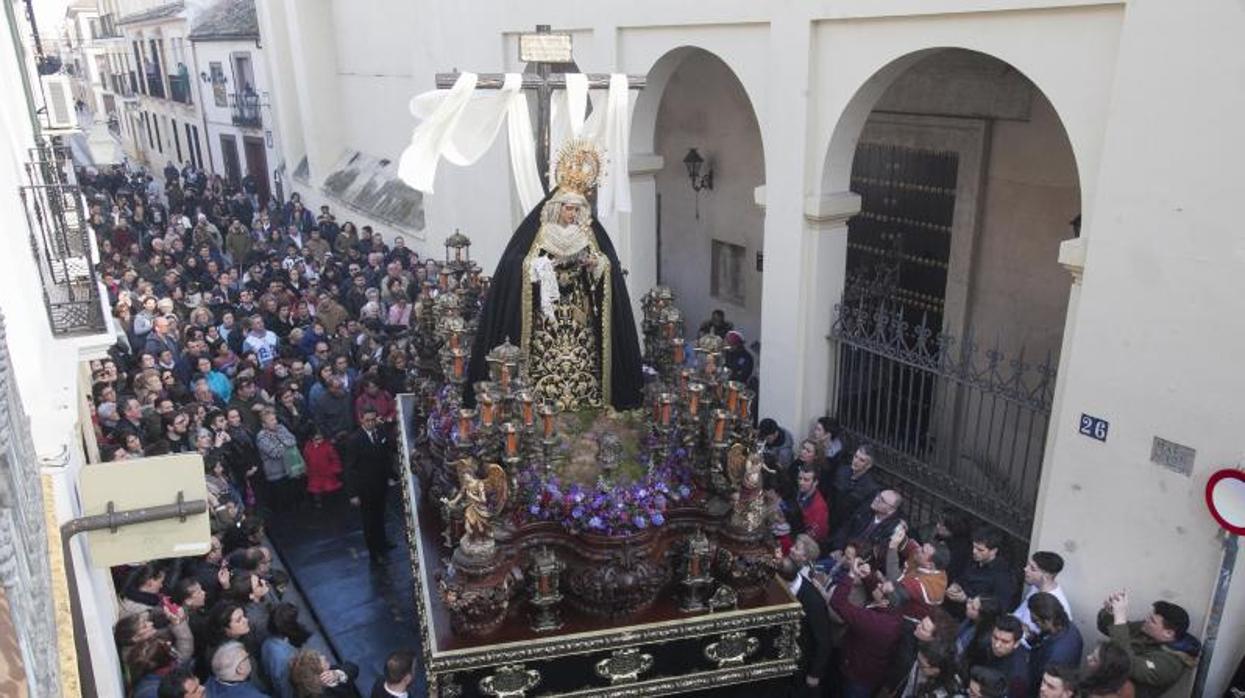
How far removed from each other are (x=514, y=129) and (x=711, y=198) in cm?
717

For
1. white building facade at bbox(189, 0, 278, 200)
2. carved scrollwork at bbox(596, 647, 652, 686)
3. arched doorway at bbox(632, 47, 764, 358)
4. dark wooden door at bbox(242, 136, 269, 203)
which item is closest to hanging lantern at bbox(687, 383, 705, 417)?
carved scrollwork at bbox(596, 647, 652, 686)

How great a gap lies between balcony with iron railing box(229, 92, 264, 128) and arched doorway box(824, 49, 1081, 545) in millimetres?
19605

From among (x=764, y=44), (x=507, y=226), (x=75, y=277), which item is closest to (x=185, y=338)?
(x=75, y=277)

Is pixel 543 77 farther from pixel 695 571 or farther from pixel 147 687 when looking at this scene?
pixel 147 687

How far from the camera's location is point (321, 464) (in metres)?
9.05

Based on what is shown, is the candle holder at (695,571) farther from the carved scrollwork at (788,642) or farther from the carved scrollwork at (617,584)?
the carved scrollwork at (788,642)

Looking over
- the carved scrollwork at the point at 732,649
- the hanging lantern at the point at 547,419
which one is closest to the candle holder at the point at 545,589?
the hanging lantern at the point at 547,419

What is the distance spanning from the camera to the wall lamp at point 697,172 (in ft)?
42.7

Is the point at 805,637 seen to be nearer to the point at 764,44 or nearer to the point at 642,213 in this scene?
the point at 764,44

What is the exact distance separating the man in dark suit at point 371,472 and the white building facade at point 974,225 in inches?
150

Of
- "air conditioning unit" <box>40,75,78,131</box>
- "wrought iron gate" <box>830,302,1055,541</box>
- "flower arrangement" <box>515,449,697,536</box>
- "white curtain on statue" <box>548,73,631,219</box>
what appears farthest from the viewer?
"air conditioning unit" <box>40,75,78,131</box>

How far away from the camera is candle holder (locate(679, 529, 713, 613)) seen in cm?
604

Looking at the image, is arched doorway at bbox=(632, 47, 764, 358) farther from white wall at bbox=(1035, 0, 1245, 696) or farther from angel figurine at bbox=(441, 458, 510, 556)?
angel figurine at bbox=(441, 458, 510, 556)

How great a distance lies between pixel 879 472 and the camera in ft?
28.6
